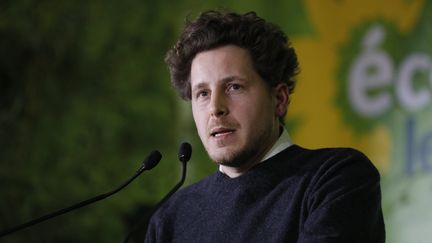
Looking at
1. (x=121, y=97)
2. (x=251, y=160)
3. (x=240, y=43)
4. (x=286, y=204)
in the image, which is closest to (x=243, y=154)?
(x=251, y=160)

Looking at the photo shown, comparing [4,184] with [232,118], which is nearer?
[232,118]

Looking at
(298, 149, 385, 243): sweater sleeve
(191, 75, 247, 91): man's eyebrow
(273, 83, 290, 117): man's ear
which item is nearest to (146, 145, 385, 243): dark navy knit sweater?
(298, 149, 385, 243): sweater sleeve

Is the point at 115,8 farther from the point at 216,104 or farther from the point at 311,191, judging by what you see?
the point at 311,191

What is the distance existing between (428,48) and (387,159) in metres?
0.51

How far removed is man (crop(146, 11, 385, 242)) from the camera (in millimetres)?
1614

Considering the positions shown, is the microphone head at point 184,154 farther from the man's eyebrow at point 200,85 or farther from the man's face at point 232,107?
the man's eyebrow at point 200,85

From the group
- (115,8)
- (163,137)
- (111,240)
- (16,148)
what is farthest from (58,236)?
(115,8)

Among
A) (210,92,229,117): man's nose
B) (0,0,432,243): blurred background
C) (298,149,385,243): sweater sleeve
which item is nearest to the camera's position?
(298,149,385,243): sweater sleeve

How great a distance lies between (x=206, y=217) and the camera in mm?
1897

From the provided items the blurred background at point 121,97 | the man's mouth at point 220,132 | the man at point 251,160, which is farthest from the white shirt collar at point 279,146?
the blurred background at point 121,97

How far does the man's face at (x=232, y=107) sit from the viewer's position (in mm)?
1805

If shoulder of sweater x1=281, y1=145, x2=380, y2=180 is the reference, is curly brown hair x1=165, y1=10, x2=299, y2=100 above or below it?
above

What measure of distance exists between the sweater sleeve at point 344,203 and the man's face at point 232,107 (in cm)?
22

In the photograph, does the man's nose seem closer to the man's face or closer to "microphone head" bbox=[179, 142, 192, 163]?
the man's face
